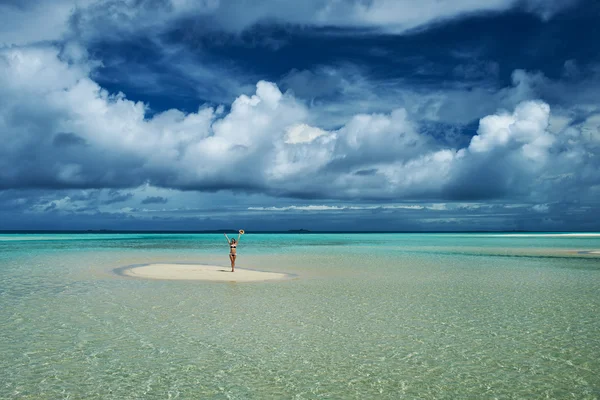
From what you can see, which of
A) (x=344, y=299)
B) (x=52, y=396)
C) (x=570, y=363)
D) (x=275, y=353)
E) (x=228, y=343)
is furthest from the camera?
(x=344, y=299)

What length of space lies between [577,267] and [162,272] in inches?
1399

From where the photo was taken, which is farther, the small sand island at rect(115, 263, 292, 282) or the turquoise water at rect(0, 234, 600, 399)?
the small sand island at rect(115, 263, 292, 282)

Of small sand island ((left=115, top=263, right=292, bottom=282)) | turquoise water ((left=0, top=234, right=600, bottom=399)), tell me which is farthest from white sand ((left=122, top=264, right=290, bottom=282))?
turquoise water ((left=0, top=234, right=600, bottom=399))

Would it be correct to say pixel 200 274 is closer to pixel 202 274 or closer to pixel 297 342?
pixel 202 274

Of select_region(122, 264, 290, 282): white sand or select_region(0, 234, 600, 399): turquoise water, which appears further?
select_region(122, 264, 290, 282): white sand

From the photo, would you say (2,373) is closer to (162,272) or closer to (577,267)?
(162,272)

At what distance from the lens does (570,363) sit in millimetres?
11836

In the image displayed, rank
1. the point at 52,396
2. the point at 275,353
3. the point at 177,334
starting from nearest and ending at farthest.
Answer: the point at 52,396, the point at 275,353, the point at 177,334

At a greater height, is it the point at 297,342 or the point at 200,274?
the point at 200,274

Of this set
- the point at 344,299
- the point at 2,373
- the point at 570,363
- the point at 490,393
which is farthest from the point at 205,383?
the point at 344,299

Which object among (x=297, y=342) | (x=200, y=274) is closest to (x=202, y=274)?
(x=200, y=274)

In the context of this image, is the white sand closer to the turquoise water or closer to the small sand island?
the small sand island

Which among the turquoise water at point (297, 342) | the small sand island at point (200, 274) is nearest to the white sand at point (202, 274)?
the small sand island at point (200, 274)

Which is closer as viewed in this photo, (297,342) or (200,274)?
(297,342)
